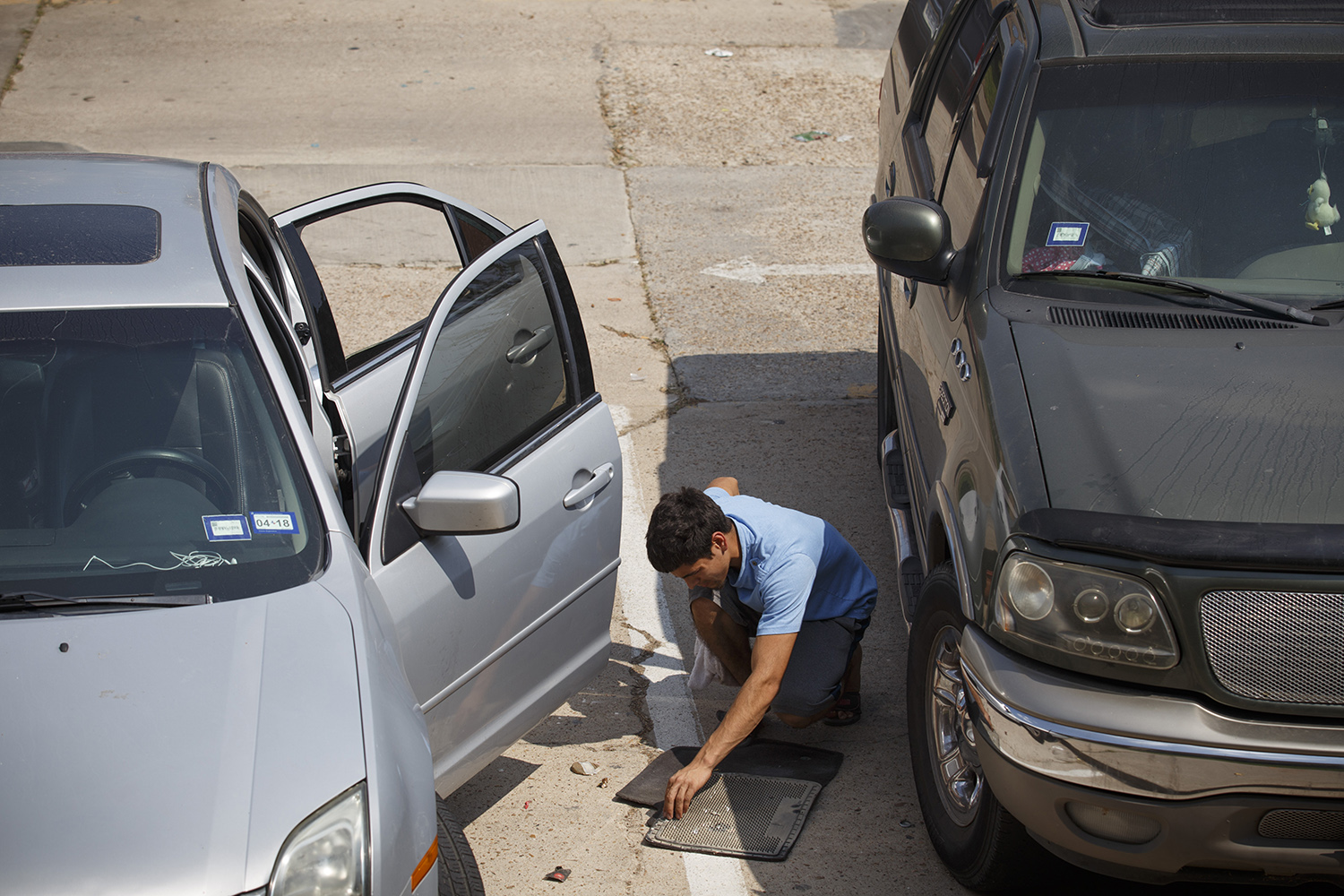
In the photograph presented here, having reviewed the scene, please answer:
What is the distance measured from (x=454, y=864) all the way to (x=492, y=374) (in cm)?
139

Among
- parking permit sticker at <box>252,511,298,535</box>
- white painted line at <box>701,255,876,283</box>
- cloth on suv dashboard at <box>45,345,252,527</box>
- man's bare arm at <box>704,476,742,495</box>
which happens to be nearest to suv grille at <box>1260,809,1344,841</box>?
man's bare arm at <box>704,476,742,495</box>

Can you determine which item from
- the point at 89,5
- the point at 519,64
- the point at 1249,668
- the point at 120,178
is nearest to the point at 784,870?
the point at 1249,668

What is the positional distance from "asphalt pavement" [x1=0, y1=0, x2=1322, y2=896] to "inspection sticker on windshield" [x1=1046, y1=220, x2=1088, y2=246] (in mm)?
1759

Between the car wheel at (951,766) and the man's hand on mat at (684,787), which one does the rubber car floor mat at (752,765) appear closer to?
the man's hand on mat at (684,787)

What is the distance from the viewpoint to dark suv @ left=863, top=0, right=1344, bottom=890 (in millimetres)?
2648

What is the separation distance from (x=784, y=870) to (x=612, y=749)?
0.82 m

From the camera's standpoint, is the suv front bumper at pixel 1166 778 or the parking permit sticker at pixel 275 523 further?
the parking permit sticker at pixel 275 523

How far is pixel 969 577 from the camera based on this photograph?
3.02 m

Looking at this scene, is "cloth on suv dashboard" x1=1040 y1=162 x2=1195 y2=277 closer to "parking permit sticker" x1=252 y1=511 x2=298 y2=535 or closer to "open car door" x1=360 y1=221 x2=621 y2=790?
"open car door" x1=360 y1=221 x2=621 y2=790

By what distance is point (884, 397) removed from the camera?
5367 mm

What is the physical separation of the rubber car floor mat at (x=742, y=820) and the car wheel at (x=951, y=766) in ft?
1.34

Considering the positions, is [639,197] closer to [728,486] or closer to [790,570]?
[728,486]

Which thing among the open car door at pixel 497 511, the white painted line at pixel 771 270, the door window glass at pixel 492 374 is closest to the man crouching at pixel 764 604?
the open car door at pixel 497 511

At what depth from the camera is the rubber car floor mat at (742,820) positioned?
366 centimetres
